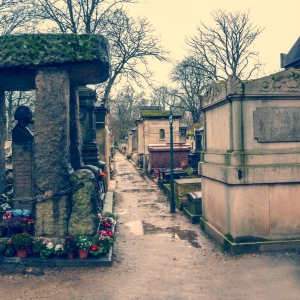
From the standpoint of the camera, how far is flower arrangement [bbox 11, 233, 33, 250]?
5.49 m

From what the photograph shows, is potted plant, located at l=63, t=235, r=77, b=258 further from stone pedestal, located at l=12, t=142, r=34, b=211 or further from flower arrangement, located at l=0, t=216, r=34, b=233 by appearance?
stone pedestal, located at l=12, t=142, r=34, b=211

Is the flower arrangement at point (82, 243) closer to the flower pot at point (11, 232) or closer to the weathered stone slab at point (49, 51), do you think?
the flower pot at point (11, 232)

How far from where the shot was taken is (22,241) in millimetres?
5500

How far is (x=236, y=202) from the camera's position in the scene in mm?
6352

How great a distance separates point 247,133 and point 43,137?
3.71 metres

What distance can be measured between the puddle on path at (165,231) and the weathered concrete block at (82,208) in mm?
2511

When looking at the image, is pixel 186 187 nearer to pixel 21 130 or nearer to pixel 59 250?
pixel 21 130

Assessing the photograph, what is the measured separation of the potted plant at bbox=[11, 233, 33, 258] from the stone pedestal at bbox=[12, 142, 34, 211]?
2013mm

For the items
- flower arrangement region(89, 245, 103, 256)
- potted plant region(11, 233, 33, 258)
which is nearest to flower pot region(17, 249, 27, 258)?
potted plant region(11, 233, 33, 258)

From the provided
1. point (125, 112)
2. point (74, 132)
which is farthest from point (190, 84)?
point (74, 132)

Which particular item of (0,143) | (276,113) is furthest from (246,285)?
(0,143)

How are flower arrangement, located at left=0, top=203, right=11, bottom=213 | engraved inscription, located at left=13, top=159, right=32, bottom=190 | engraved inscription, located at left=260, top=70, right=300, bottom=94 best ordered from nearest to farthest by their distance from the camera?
engraved inscription, located at left=260, top=70, right=300, bottom=94
flower arrangement, located at left=0, top=203, right=11, bottom=213
engraved inscription, located at left=13, top=159, right=32, bottom=190

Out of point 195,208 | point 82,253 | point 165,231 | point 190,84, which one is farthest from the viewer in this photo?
point 190,84

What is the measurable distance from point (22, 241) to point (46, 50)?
3196 millimetres
